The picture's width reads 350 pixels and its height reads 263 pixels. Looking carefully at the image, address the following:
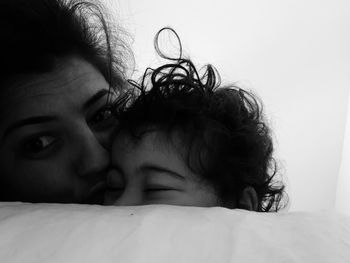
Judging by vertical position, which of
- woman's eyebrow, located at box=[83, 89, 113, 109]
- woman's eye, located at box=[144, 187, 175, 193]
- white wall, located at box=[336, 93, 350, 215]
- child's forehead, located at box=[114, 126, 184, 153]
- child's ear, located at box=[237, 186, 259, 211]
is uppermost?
woman's eyebrow, located at box=[83, 89, 113, 109]

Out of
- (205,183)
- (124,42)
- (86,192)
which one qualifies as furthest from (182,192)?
(124,42)

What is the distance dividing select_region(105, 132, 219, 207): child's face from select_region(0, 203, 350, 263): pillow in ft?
0.63

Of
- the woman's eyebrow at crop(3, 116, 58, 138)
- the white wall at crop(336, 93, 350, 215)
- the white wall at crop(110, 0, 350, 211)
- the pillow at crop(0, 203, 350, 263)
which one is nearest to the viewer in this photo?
the pillow at crop(0, 203, 350, 263)

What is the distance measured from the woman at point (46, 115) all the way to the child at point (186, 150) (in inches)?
1.8

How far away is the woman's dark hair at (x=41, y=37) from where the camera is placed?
585 mm

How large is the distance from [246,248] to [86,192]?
0.37 meters

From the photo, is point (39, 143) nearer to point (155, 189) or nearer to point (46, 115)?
point (46, 115)

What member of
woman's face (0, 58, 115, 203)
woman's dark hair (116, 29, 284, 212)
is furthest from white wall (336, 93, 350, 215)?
woman's face (0, 58, 115, 203)

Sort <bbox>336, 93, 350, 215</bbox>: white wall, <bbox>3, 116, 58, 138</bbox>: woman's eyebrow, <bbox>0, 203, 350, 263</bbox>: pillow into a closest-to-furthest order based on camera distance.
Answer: <bbox>0, 203, 350, 263</bbox>: pillow → <bbox>3, 116, 58, 138</bbox>: woman's eyebrow → <bbox>336, 93, 350, 215</bbox>: white wall

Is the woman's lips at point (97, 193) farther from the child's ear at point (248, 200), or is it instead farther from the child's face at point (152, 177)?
the child's ear at point (248, 200)

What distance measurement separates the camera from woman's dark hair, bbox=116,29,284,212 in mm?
612

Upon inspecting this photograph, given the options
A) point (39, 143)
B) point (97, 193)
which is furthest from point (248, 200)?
point (39, 143)

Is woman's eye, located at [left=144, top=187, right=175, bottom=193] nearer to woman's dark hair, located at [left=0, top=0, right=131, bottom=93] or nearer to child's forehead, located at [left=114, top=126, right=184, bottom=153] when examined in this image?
child's forehead, located at [left=114, top=126, right=184, bottom=153]

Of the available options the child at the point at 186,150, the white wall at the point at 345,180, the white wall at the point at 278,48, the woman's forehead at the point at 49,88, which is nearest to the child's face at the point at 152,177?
the child at the point at 186,150
